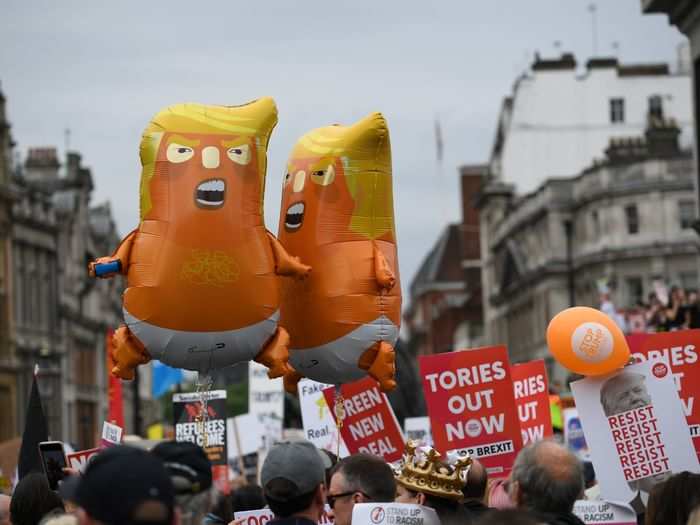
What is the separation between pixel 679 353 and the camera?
10766 millimetres

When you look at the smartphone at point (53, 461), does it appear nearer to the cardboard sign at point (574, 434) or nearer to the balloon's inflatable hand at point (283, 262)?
the balloon's inflatable hand at point (283, 262)

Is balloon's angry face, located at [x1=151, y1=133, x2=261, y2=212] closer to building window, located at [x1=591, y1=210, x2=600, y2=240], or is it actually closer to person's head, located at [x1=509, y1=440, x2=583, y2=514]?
person's head, located at [x1=509, y1=440, x2=583, y2=514]

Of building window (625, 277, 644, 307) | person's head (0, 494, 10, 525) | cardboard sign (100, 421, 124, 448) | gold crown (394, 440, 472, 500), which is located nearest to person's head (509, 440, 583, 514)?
gold crown (394, 440, 472, 500)

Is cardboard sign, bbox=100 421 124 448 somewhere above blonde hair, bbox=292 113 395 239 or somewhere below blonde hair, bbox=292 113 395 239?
below

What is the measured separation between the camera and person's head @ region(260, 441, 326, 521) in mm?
7328

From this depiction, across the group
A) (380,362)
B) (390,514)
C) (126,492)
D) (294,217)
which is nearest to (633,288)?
(380,362)

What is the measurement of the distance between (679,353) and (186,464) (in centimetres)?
535

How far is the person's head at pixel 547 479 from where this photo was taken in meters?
7.39

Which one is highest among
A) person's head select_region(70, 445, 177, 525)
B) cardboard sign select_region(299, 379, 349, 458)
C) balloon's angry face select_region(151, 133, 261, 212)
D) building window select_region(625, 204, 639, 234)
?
building window select_region(625, 204, 639, 234)

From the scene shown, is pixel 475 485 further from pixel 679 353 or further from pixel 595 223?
pixel 595 223

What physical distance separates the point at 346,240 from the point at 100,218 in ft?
287

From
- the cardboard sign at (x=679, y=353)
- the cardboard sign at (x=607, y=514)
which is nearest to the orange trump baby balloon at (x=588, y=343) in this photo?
the cardboard sign at (x=679, y=353)

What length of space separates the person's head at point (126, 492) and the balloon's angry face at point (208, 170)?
18.2 ft

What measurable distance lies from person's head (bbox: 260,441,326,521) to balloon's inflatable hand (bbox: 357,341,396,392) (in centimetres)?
411
